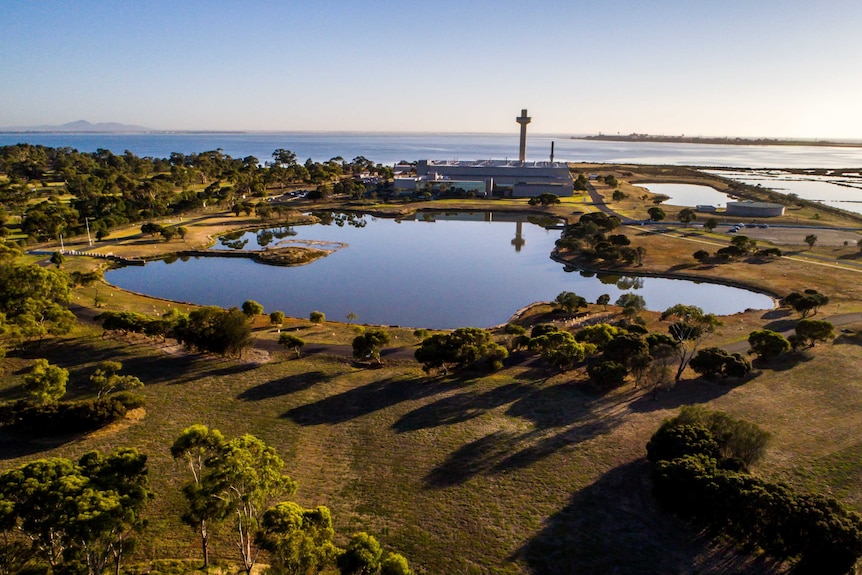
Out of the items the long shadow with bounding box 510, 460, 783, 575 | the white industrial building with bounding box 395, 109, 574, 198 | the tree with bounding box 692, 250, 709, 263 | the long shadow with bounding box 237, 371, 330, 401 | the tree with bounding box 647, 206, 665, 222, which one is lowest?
the long shadow with bounding box 510, 460, 783, 575

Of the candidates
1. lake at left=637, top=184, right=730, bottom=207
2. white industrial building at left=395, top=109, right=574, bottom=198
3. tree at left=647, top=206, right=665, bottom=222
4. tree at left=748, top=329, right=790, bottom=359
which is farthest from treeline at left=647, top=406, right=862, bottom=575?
lake at left=637, top=184, right=730, bottom=207

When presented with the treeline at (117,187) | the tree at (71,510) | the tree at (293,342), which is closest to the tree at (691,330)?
the tree at (293,342)

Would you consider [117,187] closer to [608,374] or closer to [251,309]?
[251,309]

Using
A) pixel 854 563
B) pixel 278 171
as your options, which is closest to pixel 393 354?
pixel 854 563

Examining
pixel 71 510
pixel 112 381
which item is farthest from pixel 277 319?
pixel 71 510

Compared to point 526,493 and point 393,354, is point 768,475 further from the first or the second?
point 393,354

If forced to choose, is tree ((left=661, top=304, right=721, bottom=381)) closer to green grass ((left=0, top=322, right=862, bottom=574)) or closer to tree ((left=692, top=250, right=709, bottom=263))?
green grass ((left=0, top=322, right=862, bottom=574))
